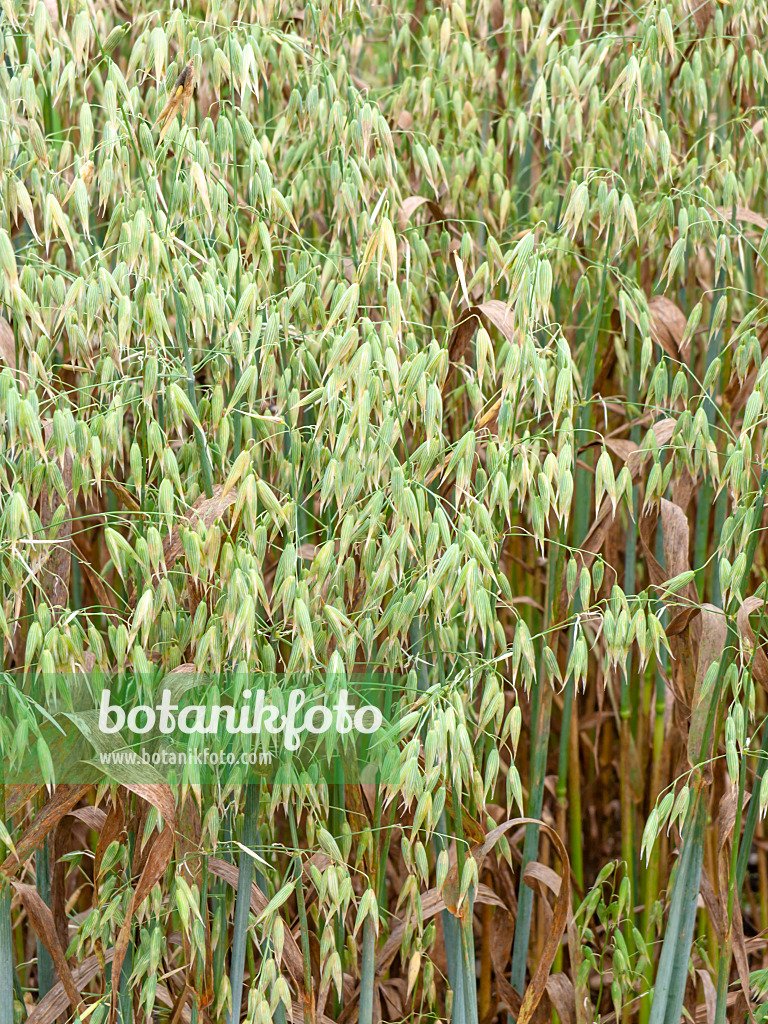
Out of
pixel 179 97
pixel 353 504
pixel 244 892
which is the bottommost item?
pixel 244 892

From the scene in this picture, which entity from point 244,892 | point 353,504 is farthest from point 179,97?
point 244,892

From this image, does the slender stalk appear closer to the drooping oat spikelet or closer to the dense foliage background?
the dense foliage background

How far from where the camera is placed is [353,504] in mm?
1305

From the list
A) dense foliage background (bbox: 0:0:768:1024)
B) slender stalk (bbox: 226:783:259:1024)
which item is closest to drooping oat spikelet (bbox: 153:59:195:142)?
dense foliage background (bbox: 0:0:768:1024)

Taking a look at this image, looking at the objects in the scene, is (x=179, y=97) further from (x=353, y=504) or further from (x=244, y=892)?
(x=244, y=892)

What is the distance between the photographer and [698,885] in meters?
1.57

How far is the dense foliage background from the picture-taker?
4.27 ft

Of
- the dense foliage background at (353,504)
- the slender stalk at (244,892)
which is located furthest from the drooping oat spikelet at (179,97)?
the slender stalk at (244,892)

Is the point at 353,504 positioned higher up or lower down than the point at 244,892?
higher up

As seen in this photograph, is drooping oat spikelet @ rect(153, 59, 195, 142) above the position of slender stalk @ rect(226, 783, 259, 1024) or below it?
above

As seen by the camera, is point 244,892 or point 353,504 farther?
point 244,892

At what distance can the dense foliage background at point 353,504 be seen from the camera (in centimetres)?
130

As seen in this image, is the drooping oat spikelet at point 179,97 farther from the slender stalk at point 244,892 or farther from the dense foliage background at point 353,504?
the slender stalk at point 244,892

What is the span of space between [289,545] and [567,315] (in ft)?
3.11
